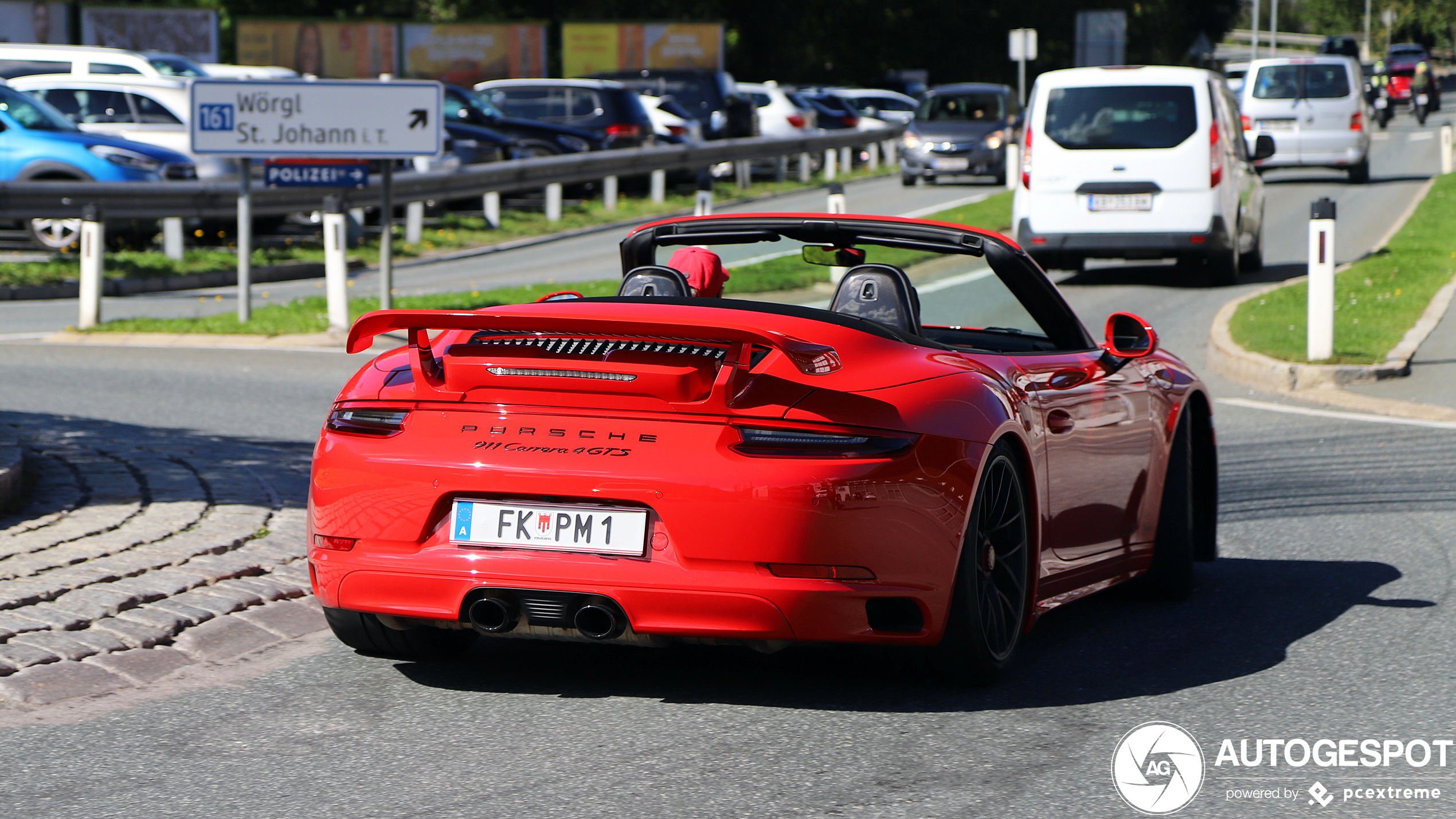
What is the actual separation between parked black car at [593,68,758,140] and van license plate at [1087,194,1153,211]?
20.8 meters

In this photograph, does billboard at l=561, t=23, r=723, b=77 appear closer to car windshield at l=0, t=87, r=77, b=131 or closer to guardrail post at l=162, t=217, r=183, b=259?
car windshield at l=0, t=87, r=77, b=131

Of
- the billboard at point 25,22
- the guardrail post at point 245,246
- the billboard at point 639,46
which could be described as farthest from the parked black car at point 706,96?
the guardrail post at point 245,246

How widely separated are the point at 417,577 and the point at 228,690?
2.44 ft

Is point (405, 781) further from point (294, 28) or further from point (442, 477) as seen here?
point (294, 28)

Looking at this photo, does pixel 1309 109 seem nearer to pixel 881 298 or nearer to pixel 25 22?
pixel 881 298

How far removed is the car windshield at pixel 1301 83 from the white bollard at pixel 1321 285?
757 inches

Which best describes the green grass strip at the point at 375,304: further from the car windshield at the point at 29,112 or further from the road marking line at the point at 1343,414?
the car windshield at the point at 29,112

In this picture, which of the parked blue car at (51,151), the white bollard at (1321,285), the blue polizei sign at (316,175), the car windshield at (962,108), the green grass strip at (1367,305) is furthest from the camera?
the car windshield at (962,108)

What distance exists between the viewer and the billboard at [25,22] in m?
46.3

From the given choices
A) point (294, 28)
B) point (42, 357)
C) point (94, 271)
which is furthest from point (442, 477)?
point (294, 28)

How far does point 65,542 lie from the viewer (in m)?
6.62

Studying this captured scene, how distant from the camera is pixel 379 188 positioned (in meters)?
24.4

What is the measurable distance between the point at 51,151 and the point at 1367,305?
14954 millimetres

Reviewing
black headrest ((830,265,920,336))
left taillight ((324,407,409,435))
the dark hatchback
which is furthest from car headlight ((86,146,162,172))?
black headrest ((830,265,920,336))
